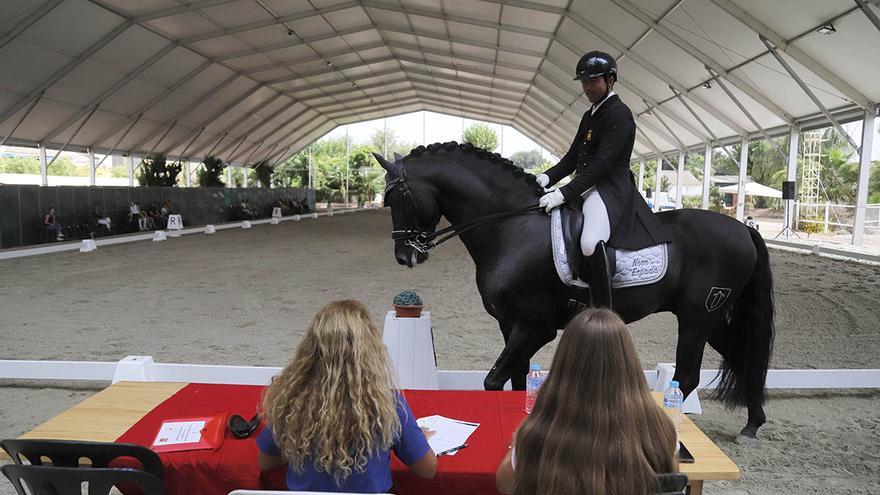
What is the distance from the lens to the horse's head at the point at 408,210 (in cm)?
297

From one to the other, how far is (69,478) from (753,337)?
3231 millimetres

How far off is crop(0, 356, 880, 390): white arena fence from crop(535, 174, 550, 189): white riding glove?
132 cm

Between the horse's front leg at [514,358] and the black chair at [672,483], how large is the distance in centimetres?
142

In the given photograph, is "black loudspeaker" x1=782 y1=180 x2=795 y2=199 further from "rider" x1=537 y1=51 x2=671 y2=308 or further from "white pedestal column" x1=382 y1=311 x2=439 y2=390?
"white pedestal column" x1=382 y1=311 x2=439 y2=390

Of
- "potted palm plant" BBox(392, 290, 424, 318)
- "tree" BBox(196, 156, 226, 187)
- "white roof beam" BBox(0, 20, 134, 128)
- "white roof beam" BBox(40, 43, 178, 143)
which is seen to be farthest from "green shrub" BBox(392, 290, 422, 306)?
"tree" BBox(196, 156, 226, 187)

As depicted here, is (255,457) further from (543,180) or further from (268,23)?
(268,23)

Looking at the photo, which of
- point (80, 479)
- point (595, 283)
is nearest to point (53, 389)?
point (80, 479)

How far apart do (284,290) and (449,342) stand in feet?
11.4

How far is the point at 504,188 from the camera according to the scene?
3.05m

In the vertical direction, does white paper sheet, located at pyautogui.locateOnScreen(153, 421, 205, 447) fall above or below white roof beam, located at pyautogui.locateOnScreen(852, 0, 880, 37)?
below

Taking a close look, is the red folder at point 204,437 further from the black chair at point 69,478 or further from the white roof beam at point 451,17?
the white roof beam at point 451,17

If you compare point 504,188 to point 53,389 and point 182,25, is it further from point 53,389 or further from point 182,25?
point 182,25

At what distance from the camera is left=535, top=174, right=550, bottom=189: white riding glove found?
3101 mm

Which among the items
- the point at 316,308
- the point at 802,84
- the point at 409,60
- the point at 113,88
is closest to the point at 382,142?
the point at 409,60
